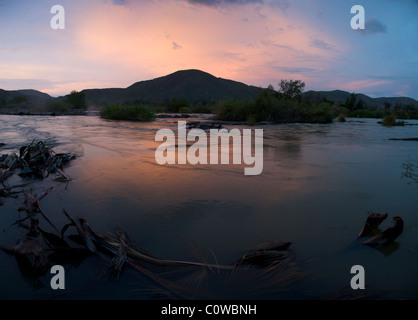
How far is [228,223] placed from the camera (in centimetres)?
202

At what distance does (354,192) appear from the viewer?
2738 millimetres

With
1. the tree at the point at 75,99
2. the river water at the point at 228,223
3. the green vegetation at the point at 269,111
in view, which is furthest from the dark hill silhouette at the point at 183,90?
the river water at the point at 228,223

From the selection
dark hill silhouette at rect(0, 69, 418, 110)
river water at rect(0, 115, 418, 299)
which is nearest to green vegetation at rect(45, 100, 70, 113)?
river water at rect(0, 115, 418, 299)

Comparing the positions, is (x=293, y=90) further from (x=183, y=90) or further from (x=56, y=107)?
(x=183, y=90)

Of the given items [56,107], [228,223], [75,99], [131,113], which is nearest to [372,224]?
[228,223]

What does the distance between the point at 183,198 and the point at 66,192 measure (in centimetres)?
128

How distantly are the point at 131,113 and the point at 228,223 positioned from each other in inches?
620

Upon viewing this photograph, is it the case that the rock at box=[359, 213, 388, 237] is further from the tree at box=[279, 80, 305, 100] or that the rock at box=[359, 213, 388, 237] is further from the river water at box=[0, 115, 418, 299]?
the tree at box=[279, 80, 305, 100]

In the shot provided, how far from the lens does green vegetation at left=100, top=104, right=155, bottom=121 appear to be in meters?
15.9

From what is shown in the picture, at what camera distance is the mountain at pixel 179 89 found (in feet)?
236

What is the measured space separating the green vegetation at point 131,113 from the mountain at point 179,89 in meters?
52.1
